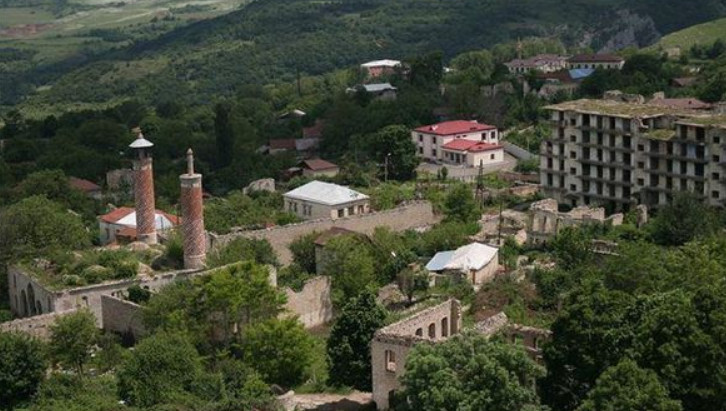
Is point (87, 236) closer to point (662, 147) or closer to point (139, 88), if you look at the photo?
point (662, 147)

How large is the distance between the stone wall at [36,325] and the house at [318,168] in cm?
2622

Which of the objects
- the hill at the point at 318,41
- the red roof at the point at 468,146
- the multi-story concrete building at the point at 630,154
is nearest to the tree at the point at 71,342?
the multi-story concrete building at the point at 630,154

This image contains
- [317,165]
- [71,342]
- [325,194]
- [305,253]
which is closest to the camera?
[71,342]

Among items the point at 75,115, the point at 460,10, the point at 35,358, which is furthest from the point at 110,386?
the point at 460,10

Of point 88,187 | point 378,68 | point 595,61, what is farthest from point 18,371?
point 378,68

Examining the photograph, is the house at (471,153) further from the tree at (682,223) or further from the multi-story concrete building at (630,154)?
the tree at (682,223)

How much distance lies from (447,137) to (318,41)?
78556 millimetres

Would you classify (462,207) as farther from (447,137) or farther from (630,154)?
(447,137)

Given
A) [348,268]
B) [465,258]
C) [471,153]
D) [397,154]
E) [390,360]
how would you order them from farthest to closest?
[471,153] < [397,154] < [465,258] < [348,268] < [390,360]

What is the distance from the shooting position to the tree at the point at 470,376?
26.7 m

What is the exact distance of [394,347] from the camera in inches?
1168

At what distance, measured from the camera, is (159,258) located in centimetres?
4275

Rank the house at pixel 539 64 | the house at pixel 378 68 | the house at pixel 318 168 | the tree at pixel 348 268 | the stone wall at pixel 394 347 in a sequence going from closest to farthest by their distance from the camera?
the stone wall at pixel 394 347 < the tree at pixel 348 268 < the house at pixel 318 168 < the house at pixel 539 64 < the house at pixel 378 68

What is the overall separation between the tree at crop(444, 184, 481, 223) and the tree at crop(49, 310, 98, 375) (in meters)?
19.5
